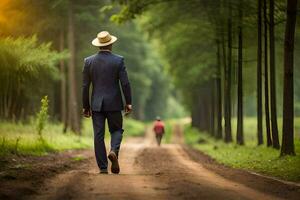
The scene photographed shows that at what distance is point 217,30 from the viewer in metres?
36.1

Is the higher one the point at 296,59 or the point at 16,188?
the point at 296,59

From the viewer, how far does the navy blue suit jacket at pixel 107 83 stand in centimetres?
1293

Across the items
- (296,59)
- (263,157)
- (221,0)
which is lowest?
(263,157)

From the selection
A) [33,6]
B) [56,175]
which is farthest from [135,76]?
[56,175]

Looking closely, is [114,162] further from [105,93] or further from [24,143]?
[24,143]

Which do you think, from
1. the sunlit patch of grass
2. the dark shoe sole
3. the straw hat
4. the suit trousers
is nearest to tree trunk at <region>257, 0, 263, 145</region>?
the sunlit patch of grass

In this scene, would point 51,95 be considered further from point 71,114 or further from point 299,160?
point 299,160

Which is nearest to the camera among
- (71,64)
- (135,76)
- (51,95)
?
(71,64)

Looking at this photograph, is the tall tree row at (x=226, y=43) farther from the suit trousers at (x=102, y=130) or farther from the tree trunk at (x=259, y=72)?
the suit trousers at (x=102, y=130)

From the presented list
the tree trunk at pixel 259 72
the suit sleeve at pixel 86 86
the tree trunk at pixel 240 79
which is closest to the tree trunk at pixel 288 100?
the tree trunk at pixel 259 72

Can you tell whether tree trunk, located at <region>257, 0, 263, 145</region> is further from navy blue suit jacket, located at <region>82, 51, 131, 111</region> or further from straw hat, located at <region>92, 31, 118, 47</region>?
navy blue suit jacket, located at <region>82, 51, 131, 111</region>

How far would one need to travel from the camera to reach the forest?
1810 centimetres

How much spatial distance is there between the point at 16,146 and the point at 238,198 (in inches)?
433

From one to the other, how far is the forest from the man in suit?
1.02 meters
